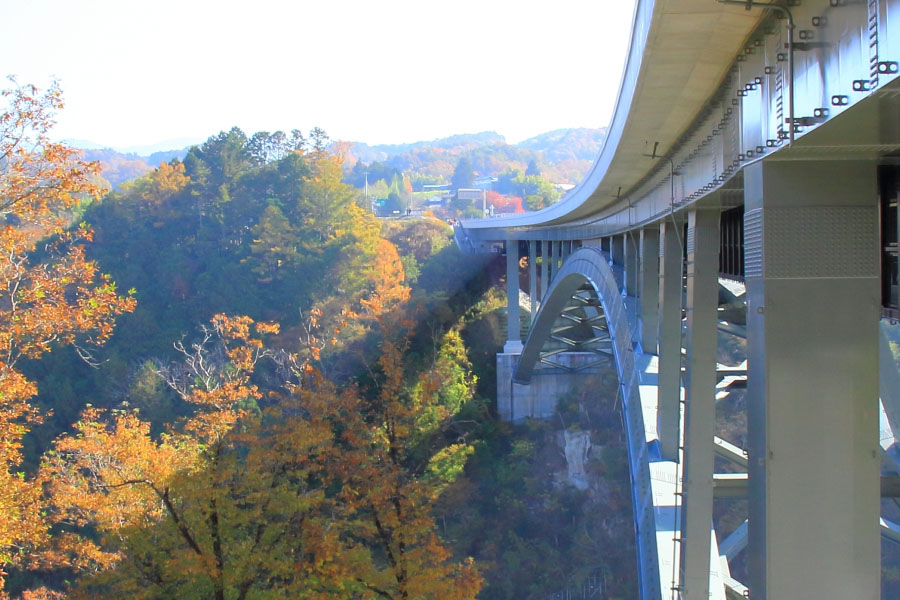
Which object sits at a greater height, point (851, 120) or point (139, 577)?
point (851, 120)

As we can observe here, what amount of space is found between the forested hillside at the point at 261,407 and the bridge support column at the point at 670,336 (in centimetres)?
432

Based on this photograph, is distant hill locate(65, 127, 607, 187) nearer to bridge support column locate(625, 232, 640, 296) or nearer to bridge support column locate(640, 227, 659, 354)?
bridge support column locate(625, 232, 640, 296)

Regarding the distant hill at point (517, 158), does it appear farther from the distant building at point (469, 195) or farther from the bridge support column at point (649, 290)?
the bridge support column at point (649, 290)

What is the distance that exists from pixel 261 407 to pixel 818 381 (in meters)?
22.0

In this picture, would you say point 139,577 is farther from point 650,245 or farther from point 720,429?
point 720,429

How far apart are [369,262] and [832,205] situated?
27568 millimetres

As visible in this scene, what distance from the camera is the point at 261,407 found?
23.8 metres

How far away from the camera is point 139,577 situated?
9.36m

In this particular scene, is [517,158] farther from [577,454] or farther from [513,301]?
[577,454]

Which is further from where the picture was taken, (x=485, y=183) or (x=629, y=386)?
(x=485, y=183)

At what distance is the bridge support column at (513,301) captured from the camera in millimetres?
26998

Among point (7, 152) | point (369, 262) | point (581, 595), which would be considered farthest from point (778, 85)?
point (369, 262)

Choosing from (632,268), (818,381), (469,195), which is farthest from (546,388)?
(469,195)

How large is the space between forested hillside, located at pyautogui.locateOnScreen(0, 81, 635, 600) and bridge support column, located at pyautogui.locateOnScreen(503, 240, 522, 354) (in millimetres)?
1703
